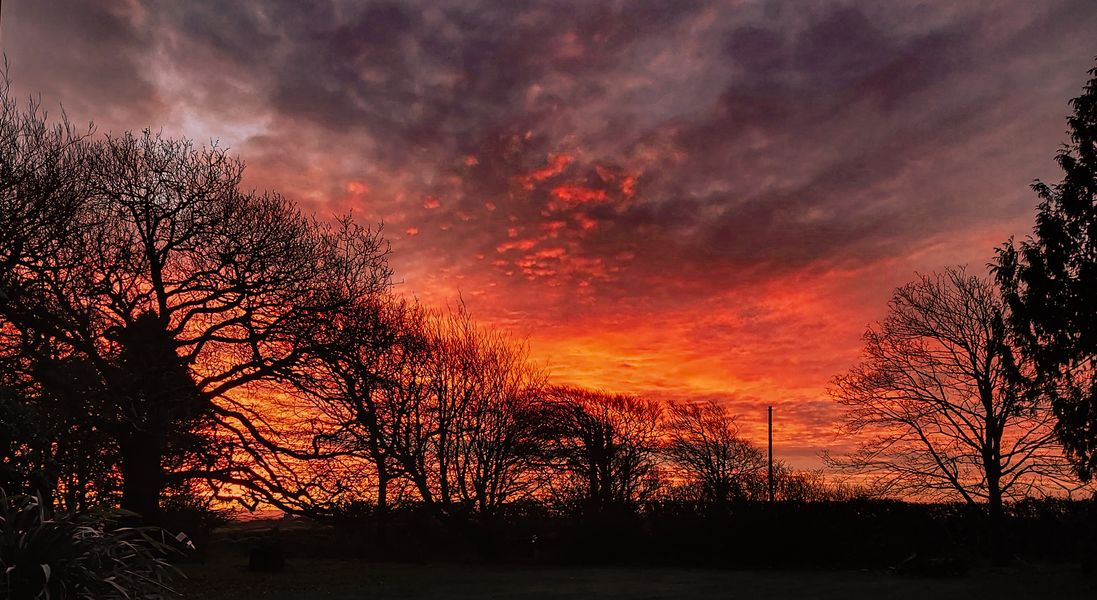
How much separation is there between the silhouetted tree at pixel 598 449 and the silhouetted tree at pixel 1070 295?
1468cm

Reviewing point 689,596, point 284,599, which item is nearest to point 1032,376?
point 689,596

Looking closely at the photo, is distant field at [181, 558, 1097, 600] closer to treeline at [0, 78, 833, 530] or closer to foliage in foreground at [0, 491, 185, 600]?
treeline at [0, 78, 833, 530]

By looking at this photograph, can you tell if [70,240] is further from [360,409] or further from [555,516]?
[555,516]

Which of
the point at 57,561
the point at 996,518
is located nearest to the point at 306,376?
the point at 57,561

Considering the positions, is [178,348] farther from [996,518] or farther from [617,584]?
[996,518]

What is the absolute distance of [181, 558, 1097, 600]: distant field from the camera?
1816 centimetres

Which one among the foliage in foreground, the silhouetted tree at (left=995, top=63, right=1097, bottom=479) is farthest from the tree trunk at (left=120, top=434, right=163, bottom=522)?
the silhouetted tree at (left=995, top=63, right=1097, bottom=479)

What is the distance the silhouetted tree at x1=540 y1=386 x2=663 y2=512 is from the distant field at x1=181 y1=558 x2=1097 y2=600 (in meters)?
5.88

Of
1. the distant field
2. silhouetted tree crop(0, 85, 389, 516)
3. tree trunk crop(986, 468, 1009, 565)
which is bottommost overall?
the distant field

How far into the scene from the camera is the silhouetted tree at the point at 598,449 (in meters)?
32.1

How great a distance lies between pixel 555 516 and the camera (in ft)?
97.4

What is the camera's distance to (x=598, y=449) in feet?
111

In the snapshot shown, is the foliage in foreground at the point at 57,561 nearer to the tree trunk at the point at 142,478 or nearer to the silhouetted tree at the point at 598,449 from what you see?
the tree trunk at the point at 142,478

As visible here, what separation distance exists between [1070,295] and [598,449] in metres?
18.7
